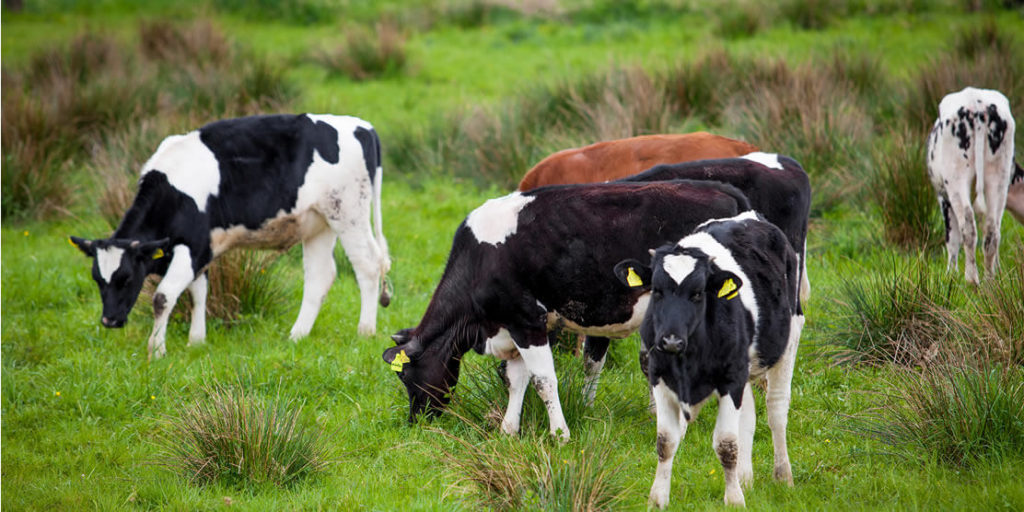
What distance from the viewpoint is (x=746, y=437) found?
18.7 feet

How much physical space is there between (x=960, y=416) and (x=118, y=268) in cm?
656

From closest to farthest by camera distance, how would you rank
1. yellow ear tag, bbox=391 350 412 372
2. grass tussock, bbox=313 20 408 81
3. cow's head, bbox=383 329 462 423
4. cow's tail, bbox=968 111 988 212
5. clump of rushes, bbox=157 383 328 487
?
clump of rushes, bbox=157 383 328 487, yellow ear tag, bbox=391 350 412 372, cow's head, bbox=383 329 462 423, cow's tail, bbox=968 111 988 212, grass tussock, bbox=313 20 408 81

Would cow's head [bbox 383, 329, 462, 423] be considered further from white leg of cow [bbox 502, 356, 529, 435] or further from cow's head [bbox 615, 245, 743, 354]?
cow's head [bbox 615, 245, 743, 354]

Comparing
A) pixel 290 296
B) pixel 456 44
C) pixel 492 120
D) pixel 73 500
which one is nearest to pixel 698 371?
pixel 73 500

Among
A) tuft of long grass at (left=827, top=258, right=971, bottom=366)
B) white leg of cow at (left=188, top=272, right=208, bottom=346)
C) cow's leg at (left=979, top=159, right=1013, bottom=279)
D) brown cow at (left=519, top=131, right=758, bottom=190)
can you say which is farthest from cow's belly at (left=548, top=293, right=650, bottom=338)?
cow's leg at (left=979, top=159, right=1013, bottom=279)

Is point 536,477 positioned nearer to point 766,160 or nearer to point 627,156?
point 766,160

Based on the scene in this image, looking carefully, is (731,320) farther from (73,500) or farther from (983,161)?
(983,161)

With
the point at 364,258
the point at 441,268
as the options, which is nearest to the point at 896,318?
the point at 364,258

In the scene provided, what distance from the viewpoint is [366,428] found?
7.02 m

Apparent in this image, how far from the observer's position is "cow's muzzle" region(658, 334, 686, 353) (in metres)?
5.00

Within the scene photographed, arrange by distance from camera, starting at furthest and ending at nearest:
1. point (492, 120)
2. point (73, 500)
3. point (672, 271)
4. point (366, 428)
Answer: point (492, 120) < point (366, 428) < point (73, 500) < point (672, 271)

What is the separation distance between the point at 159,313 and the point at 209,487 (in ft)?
10.0

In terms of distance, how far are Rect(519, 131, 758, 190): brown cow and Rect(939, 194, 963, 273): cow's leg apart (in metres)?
1.86

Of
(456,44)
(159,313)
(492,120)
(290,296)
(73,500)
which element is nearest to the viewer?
(73,500)
